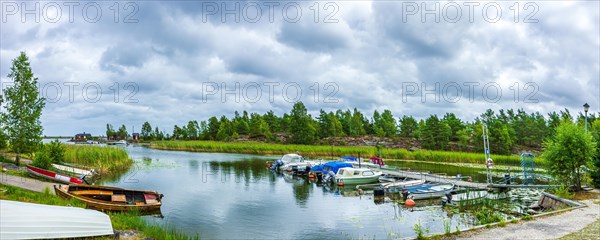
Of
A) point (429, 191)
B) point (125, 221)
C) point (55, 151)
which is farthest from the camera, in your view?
point (55, 151)

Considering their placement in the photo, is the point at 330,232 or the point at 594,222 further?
the point at 330,232

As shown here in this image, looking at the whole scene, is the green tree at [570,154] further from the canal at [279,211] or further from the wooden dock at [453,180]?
the canal at [279,211]

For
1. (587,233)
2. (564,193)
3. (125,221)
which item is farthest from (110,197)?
(564,193)

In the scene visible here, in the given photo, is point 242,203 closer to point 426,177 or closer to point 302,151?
point 426,177

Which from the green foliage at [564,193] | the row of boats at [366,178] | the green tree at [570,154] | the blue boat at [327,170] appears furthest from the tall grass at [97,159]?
the green tree at [570,154]

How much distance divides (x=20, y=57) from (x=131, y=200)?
2351 cm

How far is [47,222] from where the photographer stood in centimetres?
1296

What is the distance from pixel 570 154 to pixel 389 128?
98140mm

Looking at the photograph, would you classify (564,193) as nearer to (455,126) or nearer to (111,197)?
(111,197)

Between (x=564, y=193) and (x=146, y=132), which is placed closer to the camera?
(x=564, y=193)

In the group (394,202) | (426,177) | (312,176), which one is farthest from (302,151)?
(394,202)

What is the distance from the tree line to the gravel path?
8002 centimetres

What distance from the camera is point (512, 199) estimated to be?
99.6ft

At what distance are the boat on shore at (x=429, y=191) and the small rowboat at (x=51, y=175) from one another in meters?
25.9
